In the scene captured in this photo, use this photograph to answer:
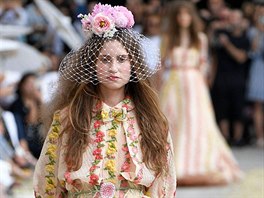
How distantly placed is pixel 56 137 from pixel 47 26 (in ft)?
27.8

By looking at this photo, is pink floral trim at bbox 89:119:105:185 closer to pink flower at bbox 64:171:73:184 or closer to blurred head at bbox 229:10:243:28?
pink flower at bbox 64:171:73:184

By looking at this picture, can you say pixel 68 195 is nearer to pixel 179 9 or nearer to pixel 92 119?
pixel 92 119

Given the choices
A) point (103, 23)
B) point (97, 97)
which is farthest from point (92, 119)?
point (103, 23)

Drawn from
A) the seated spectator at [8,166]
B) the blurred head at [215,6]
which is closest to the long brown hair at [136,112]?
the seated spectator at [8,166]

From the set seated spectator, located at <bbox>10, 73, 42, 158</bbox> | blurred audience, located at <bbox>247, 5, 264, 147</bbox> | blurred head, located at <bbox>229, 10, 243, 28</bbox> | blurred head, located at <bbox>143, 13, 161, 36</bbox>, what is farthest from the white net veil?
blurred audience, located at <bbox>247, 5, 264, 147</bbox>

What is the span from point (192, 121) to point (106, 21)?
6.35 metres

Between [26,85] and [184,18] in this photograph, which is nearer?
[184,18]

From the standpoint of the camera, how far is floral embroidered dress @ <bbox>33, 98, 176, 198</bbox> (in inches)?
206

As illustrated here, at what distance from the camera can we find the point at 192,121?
11.6 metres

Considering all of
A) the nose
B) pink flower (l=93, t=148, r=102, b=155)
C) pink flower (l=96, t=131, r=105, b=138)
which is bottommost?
pink flower (l=93, t=148, r=102, b=155)

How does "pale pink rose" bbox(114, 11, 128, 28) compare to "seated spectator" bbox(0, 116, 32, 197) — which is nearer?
"pale pink rose" bbox(114, 11, 128, 28)

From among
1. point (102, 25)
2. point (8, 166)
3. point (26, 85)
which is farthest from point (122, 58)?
point (26, 85)

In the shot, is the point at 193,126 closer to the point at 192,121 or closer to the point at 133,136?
the point at 192,121

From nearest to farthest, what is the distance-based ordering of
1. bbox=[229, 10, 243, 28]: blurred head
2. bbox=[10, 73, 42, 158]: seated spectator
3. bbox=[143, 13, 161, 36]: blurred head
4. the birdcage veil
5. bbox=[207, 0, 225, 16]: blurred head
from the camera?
the birdcage veil → bbox=[10, 73, 42, 158]: seated spectator → bbox=[143, 13, 161, 36]: blurred head → bbox=[229, 10, 243, 28]: blurred head → bbox=[207, 0, 225, 16]: blurred head
